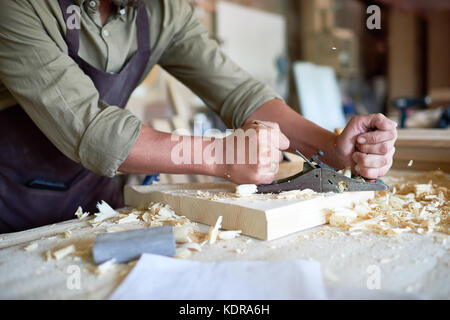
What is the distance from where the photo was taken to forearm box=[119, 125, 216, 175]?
886mm

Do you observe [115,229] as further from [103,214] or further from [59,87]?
[59,87]

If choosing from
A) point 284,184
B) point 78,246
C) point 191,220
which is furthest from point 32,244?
point 284,184

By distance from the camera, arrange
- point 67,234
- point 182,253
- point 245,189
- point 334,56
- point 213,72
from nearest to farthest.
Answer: point 182,253, point 67,234, point 245,189, point 213,72, point 334,56

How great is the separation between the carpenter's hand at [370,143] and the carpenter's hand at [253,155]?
244mm

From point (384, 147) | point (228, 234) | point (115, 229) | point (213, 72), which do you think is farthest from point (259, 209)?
point (213, 72)

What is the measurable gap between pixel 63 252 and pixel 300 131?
0.77 m

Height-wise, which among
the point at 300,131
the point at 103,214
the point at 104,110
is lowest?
the point at 103,214

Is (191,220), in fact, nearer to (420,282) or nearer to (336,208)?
(336,208)

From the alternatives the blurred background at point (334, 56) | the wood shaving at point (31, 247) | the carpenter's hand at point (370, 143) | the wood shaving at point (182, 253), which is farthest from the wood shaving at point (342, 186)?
the blurred background at point (334, 56)

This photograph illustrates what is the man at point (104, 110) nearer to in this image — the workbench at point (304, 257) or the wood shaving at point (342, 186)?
the wood shaving at point (342, 186)

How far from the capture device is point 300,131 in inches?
47.3

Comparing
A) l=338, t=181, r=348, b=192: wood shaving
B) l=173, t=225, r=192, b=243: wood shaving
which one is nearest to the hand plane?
l=338, t=181, r=348, b=192: wood shaving

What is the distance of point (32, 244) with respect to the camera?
0.77 meters
